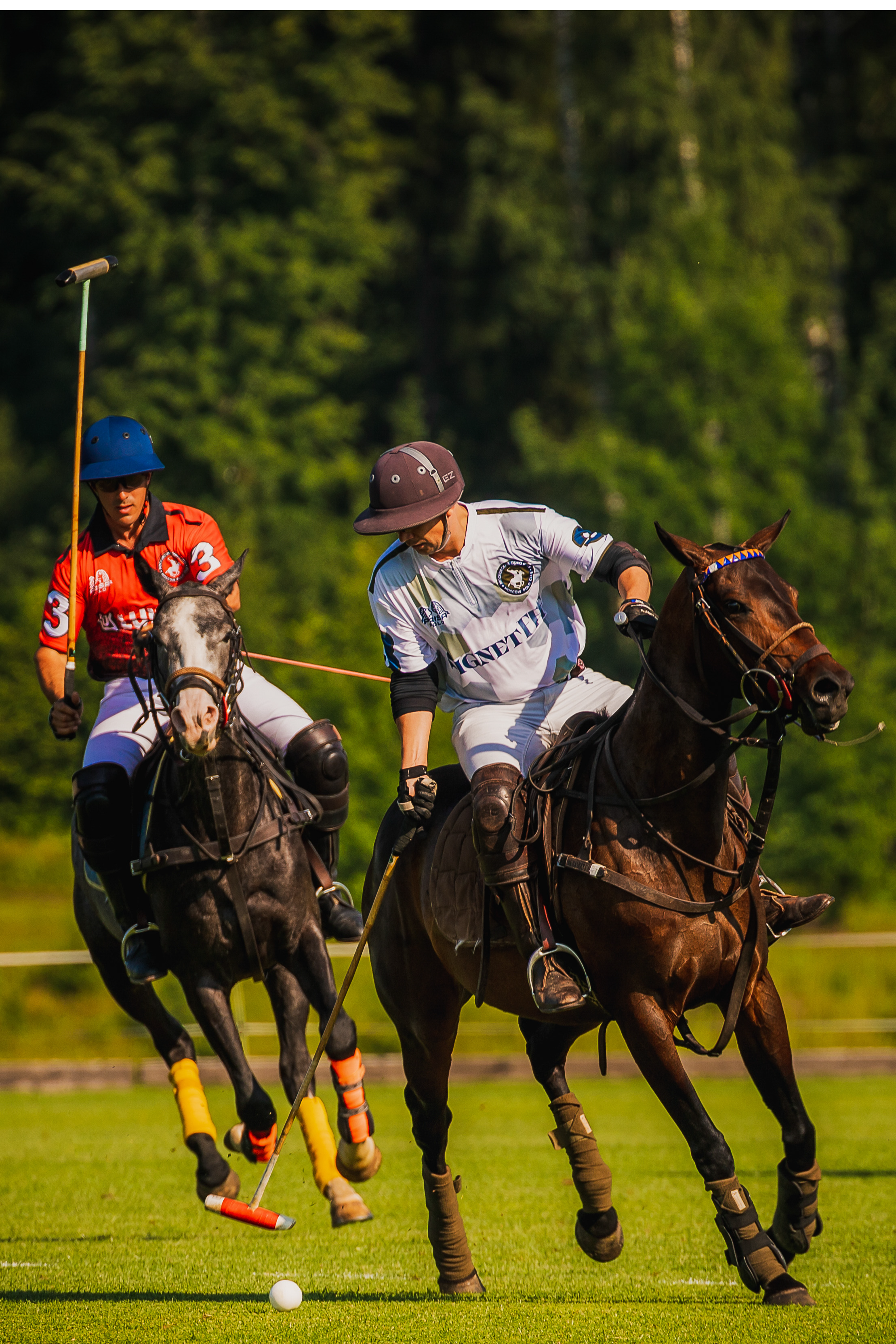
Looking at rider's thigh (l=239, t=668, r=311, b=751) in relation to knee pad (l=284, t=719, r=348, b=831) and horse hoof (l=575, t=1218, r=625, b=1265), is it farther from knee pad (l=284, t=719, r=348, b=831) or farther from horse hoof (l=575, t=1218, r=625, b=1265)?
horse hoof (l=575, t=1218, r=625, b=1265)

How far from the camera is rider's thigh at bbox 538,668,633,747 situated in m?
6.68

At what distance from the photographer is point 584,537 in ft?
21.3

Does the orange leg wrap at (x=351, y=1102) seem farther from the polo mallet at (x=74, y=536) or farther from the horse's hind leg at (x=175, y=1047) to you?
the polo mallet at (x=74, y=536)

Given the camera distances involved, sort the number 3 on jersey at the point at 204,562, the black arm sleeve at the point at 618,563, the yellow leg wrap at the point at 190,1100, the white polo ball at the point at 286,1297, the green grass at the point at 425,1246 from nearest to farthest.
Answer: the green grass at the point at 425,1246 < the white polo ball at the point at 286,1297 < the black arm sleeve at the point at 618,563 < the yellow leg wrap at the point at 190,1100 < the number 3 on jersey at the point at 204,562

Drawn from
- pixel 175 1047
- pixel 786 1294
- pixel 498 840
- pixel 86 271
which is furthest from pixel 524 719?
pixel 86 271

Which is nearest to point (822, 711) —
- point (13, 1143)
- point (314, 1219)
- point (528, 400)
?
point (314, 1219)

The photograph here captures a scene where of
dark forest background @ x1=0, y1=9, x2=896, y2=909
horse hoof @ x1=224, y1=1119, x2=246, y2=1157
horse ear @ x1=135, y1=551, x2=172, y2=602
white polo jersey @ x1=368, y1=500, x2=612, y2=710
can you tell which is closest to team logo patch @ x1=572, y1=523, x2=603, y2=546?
white polo jersey @ x1=368, y1=500, x2=612, y2=710

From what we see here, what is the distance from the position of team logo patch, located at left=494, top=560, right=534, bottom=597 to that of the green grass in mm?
2679

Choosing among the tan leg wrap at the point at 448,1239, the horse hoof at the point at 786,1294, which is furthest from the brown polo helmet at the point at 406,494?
the horse hoof at the point at 786,1294

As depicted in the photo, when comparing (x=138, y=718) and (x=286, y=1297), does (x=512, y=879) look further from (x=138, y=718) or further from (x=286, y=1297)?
(x=138, y=718)

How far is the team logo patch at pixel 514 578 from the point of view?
6.55 m

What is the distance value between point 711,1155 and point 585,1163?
46.9 inches

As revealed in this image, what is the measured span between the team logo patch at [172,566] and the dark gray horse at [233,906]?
1.91 feet

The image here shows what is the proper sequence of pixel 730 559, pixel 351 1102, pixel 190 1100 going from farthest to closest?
pixel 351 1102
pixel 190 1100
pixel 730 559
